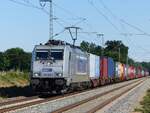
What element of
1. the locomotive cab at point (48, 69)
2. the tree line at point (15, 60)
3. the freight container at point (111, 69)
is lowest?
the locomotive cab at point (48, 69)

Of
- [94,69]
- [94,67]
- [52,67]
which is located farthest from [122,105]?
[94,67]

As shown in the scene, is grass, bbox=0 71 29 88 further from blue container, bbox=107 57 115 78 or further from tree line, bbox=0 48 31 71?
tree line, bbox=0 48 31 71

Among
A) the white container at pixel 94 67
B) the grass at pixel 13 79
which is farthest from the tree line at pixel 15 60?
the white container at pixel 94 67

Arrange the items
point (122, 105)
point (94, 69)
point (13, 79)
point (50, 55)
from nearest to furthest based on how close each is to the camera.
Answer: point (122, 105)
point (50, 55)
point (94, 69)
point (13, 79)

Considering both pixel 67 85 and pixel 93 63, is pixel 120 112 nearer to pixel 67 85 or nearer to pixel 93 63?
pixel 67 85

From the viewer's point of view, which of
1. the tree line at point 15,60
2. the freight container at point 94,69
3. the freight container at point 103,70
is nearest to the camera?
the freight container at point 94,69

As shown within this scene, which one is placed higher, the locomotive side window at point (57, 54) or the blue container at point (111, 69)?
the blue container at point (111, 69)

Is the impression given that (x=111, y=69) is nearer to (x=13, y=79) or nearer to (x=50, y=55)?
(x=13, y=79)

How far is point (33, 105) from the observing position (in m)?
23.2

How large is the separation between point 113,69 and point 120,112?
45.0 m

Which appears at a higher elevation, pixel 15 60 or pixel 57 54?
pixel 15 60

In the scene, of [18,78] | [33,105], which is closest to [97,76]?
[18,78]

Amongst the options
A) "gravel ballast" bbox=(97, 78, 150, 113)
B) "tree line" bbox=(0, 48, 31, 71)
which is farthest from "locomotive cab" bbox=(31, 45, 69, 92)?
"tree line" bbox=(0, 48, 31, 71)

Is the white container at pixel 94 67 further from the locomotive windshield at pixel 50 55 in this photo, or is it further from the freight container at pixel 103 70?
the locomotive windshield at pixel 50 55
